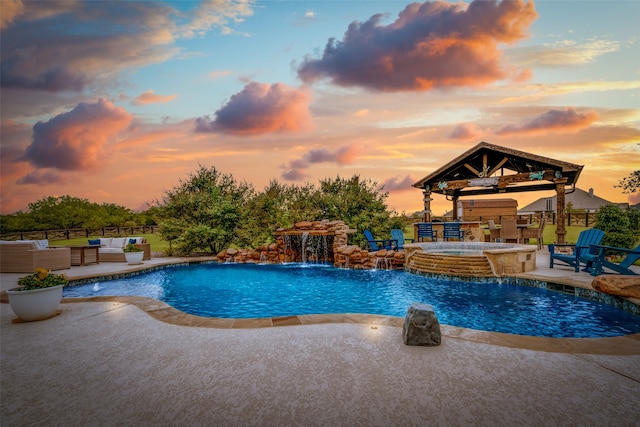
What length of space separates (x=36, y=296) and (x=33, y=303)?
0.10 m

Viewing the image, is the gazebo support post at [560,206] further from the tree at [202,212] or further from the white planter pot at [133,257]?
the white planter pot at [133,257]

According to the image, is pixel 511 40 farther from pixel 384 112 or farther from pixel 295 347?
pixel 295 347

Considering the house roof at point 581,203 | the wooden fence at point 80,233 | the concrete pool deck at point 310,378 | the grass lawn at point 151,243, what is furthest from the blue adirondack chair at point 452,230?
the wooden fence at point 80,233

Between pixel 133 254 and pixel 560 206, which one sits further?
pixel 560 206

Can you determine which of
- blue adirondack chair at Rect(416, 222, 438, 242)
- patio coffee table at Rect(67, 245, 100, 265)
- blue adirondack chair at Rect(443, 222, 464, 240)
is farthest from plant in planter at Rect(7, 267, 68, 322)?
blue adirondack chair at Rect(443, 222, 464, 240)

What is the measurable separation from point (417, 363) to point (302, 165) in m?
13.5

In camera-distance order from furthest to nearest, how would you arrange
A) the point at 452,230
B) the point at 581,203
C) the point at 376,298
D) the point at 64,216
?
the point at 64,216
the point at 581,203
the point at 452,230
the point at 376,298

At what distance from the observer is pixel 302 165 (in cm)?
1543

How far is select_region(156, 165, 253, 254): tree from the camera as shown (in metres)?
13.9

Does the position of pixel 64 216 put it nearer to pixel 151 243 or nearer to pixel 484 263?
pixel 151 243

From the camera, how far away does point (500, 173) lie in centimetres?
1353

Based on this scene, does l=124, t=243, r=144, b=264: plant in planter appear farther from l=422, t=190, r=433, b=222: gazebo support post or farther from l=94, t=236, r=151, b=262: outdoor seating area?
l=422, t=190, r=433, b=222: gazebo support post

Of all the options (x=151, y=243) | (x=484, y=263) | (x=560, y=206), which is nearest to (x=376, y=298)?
(x=484, y=263)

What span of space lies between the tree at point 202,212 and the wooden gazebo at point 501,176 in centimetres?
949
